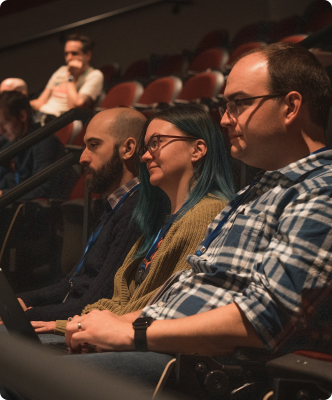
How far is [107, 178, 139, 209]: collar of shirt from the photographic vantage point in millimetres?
1492

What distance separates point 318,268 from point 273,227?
0.11 meters

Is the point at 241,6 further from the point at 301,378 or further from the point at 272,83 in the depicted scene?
the point at 301,378

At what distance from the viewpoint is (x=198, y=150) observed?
1258 millimetres

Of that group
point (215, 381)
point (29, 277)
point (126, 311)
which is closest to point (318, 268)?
point (215, 381)

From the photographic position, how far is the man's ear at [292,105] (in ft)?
3.01

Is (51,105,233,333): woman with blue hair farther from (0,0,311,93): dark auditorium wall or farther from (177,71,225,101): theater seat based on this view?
(0,0,311,93): dark auditorium wall

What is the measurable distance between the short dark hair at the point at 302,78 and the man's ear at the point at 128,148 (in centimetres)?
64

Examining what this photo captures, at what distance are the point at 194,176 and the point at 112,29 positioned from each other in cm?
449

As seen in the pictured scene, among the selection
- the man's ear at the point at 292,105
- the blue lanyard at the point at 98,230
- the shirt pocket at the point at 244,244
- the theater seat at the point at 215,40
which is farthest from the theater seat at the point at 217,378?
the theater seat at the point at 215,40

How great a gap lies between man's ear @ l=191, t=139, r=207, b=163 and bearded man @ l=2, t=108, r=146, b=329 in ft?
0.78

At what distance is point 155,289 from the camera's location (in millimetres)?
1110

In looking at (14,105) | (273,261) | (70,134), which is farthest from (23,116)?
(273,261)

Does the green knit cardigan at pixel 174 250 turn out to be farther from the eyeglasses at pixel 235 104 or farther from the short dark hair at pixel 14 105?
the short dark hair at pixel 14 105

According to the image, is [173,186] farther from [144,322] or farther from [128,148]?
[144,322]
